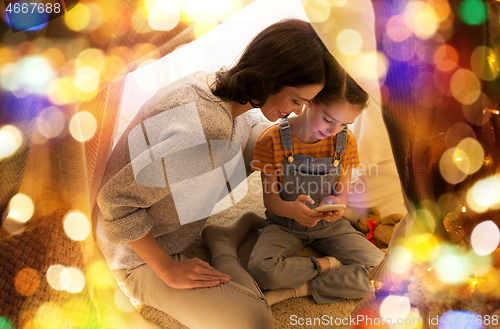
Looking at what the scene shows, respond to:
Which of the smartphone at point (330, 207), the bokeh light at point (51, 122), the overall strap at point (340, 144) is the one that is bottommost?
the smartphone at point (330, 207)

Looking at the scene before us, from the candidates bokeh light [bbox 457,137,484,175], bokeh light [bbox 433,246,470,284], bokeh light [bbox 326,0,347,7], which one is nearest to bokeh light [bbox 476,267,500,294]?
bokeh light [bbox 433,246,470,284]

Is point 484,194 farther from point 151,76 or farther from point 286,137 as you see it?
point 151,76

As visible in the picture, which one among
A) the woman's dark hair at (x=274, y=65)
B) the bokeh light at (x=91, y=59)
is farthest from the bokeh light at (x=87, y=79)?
the woman's dark hair at (x=274, y=65)

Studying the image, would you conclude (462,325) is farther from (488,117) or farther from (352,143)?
(352,143)

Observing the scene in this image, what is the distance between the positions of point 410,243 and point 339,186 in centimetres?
54

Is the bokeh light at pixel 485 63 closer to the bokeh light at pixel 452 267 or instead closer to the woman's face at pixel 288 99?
the bokeh light at pixel 452 267

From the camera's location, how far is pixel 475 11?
1.06 feet

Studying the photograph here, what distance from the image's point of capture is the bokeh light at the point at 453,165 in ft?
1.19

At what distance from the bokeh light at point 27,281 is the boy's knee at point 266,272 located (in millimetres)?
→ 528

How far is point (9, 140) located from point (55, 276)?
0.67ft

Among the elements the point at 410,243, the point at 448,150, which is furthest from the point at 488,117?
the point at 410,243

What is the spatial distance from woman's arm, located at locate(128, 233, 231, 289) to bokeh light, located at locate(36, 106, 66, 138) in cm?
27

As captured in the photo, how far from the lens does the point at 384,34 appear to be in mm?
359

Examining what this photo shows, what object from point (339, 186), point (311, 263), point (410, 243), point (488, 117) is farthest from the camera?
point (339, 186)
